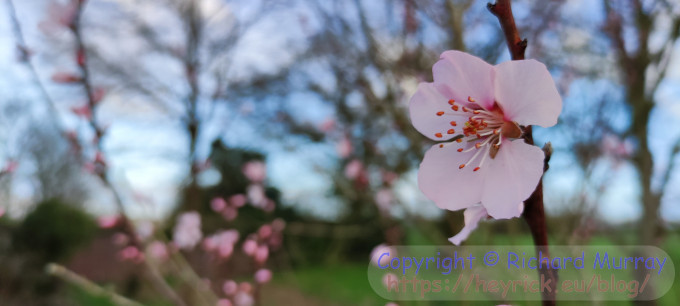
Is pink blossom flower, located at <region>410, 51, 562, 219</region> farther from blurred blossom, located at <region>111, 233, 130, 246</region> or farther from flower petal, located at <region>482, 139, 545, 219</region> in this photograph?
blurred blossom, located at <region>111, 233, 130, 246</region>

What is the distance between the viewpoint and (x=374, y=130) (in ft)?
10.8

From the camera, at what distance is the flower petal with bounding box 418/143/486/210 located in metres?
0.49

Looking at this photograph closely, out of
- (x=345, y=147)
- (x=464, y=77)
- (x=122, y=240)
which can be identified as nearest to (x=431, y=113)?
(x=464, y=77)

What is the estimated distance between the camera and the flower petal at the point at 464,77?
48cm

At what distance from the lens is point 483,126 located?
0.53 meters

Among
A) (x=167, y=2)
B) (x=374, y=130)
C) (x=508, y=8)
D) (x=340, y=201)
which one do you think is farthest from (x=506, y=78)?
(x=340, y=201)

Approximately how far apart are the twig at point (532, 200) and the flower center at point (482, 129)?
8 cm

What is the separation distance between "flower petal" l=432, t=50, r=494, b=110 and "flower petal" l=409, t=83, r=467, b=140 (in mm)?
16

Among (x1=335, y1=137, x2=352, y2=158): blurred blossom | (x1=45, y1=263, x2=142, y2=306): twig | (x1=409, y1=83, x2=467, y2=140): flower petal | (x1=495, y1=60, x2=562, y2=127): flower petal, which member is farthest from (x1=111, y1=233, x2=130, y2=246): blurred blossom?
(x1=335, y1=137, x2=352, y2=158): blurred blossom

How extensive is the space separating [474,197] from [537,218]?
0.08 metres

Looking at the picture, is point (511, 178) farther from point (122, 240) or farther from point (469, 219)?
point (122, 240)

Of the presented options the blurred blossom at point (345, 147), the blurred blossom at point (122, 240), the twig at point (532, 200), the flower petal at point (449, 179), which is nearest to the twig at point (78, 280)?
the blurred blossom at point (122, 240)

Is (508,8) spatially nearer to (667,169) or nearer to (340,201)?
(667,169)

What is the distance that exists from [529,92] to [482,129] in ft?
0.26
